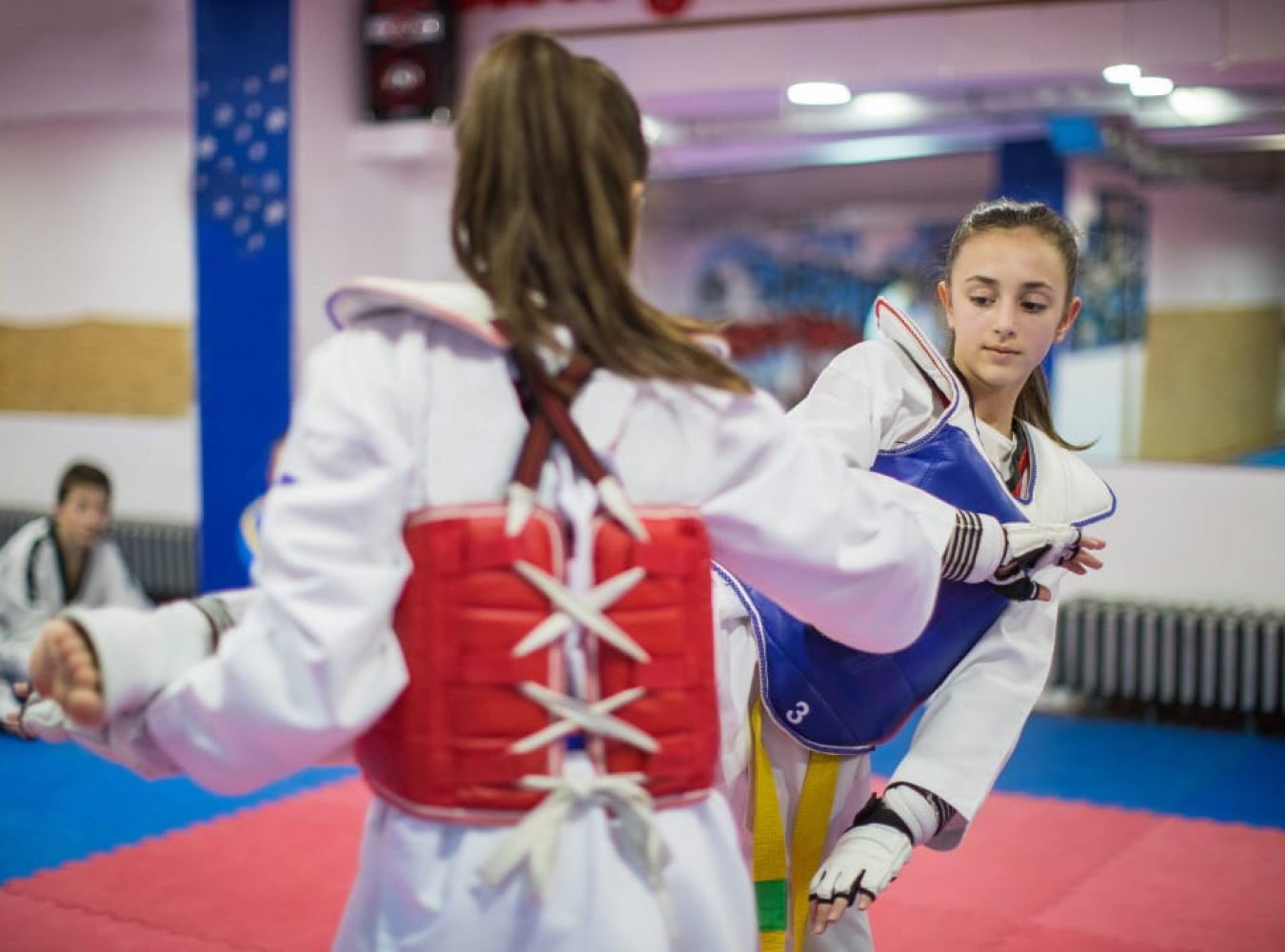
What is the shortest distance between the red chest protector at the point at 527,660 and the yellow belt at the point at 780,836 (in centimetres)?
86

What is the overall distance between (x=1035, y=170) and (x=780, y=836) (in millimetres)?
6212

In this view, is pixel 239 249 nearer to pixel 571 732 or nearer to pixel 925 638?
pixel 925 638

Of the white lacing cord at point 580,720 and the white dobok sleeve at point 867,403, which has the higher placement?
the white dobok sleeve at point 867,403

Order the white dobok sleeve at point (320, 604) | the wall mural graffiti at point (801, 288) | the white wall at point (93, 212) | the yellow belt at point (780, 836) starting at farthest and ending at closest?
the wall mural graffiti at point (801, 288), the white wall at point (93, 212), the yellow belt at point (780, 836), the white dobok sleeve at point (320, 604)

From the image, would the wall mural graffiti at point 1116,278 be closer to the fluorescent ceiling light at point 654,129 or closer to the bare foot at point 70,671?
the fluorescent ceiling light at point 654,129

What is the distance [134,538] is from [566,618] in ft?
26.8

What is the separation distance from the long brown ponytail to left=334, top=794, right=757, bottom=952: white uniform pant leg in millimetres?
526

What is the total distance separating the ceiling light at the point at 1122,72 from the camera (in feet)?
20.8

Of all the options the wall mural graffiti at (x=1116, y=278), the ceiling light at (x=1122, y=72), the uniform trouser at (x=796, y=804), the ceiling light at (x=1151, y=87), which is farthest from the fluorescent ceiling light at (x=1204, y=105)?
the uniform trouser at (x=796, y=804)

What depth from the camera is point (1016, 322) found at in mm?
2543

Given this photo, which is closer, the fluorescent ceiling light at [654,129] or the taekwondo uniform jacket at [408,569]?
the taekwondo uniform jacket at [408,569]

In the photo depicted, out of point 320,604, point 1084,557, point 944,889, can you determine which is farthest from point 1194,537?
point 320,604

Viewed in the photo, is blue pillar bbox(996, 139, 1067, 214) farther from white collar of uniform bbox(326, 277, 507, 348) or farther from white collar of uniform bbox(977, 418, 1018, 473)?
white collar of uniform bbox(326, 277, 507, 348)

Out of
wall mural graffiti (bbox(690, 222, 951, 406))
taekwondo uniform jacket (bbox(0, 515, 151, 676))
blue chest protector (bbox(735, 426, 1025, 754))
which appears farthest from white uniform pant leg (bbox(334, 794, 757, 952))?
wall mural graffiti (bbox(690, 222, 951, 406))
